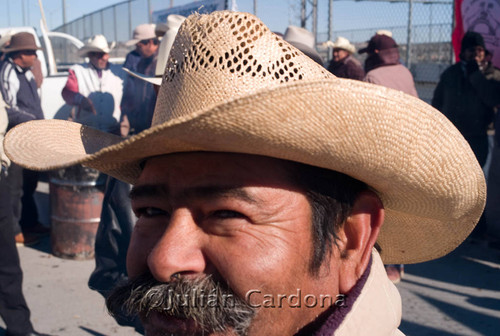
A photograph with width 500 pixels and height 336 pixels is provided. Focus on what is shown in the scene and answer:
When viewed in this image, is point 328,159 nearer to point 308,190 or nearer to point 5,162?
point 308,190

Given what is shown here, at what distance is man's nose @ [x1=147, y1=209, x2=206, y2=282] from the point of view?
50.3 inches

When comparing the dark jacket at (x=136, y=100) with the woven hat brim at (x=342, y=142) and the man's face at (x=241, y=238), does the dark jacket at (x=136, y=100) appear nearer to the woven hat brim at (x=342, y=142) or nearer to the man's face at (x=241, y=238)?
the woven hat brim at (x=342, y=142)

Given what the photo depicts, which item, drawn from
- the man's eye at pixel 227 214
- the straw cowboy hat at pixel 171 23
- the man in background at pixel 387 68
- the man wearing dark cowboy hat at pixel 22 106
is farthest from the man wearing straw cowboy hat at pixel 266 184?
the man wearing dark cowboy hat at pixel 22 106

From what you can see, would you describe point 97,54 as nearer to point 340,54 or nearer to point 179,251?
point 340,54

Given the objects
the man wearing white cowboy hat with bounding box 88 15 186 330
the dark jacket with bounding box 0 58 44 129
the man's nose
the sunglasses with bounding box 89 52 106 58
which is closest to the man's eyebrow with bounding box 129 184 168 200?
the man's nose

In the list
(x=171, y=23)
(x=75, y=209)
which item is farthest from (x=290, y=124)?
(x=171, y=23)

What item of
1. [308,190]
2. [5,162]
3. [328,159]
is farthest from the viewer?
[5,162]

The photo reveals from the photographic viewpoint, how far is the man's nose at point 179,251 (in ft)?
4.19

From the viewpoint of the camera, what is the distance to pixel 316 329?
4.82ft

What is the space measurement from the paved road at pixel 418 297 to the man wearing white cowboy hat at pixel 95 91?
224 centimetres

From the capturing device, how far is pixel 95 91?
24.9 feet

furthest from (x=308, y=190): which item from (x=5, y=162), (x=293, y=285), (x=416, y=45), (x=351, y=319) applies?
(x=416, y=45)

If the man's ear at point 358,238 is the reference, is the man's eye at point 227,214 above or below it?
above

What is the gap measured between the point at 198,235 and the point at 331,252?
389mm
